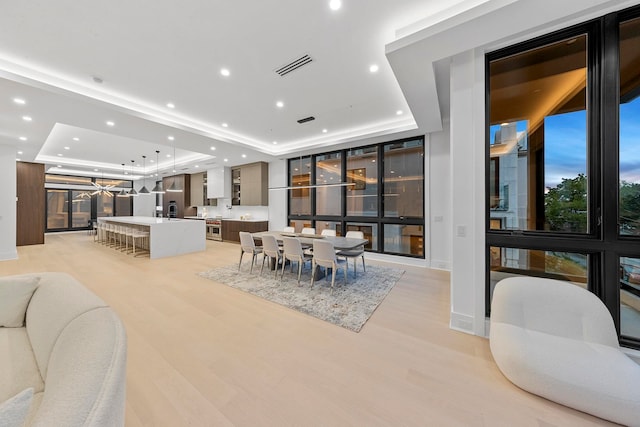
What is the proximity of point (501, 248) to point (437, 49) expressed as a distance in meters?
2.26

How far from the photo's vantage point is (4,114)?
3980mm

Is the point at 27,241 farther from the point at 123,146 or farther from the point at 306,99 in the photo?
the point at 306,99

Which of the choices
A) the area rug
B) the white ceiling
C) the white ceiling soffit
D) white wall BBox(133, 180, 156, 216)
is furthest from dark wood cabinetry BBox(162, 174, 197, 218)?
the white ceiling soffit

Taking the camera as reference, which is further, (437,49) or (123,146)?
(123,146)

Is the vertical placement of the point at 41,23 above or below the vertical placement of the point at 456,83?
above

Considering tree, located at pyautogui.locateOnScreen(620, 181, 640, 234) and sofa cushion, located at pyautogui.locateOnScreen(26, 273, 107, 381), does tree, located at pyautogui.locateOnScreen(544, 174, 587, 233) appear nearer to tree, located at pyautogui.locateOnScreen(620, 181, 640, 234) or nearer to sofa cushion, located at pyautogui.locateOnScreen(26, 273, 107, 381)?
tree, located at pyautogui.locateOnScreen(620, 181, 640, 234)

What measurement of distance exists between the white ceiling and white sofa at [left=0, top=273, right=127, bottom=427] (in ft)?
8.32

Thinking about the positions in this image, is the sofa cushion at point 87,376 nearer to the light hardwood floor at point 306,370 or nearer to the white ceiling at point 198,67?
the light hardwood floor at point 306,370

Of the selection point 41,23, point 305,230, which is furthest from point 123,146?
point 305,230

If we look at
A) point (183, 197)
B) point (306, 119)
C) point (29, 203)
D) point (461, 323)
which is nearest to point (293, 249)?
point (461, 323)

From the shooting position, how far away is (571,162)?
231 centimetres

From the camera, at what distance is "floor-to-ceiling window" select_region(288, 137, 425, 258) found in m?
5.54

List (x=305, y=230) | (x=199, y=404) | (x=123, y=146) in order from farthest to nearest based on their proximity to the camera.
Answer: (x=123, y=146) → (x=305, y=230) → (x=199, y=404)

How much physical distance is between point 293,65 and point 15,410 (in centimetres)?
350
